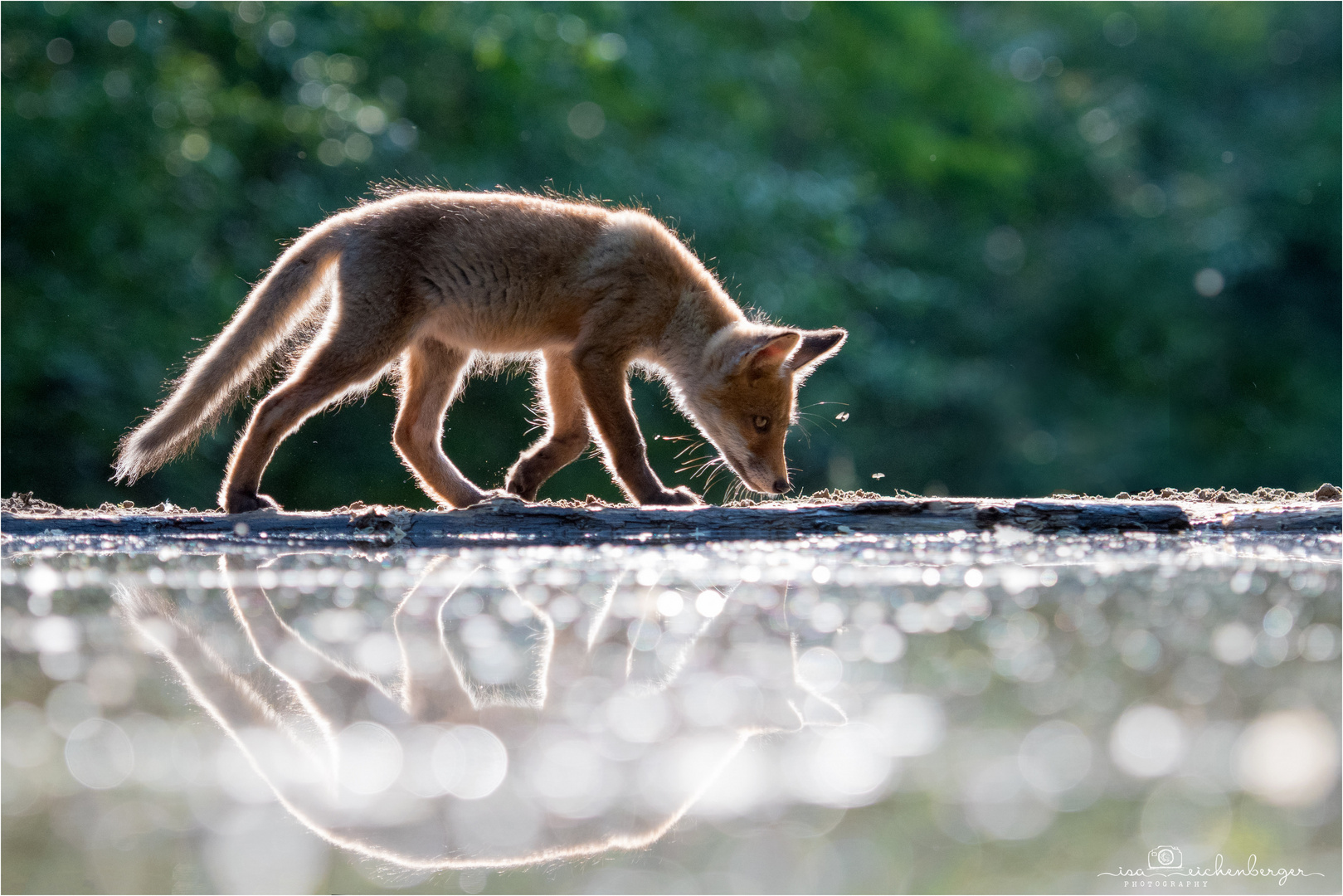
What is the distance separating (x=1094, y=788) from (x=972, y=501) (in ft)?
10.2

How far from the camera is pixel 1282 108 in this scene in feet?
73.2

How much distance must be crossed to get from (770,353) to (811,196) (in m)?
10.3

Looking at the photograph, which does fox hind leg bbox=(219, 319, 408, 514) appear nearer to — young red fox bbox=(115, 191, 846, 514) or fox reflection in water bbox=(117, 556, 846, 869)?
young red fox bbox=(115, 191, 846, 514)

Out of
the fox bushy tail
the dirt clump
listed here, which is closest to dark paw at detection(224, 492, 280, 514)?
the fox bushy tail

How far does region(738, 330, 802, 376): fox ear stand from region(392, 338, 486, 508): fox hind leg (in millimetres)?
1353

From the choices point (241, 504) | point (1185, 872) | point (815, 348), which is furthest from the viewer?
point (815, 348)

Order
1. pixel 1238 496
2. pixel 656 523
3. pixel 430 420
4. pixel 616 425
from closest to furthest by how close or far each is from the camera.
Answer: pixel 656 523 → pixel 1238 496 → pixel 616 425 → pixel 430 420

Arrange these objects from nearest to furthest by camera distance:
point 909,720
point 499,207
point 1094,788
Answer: point 1094,788 → point 909,720 → point 499,207

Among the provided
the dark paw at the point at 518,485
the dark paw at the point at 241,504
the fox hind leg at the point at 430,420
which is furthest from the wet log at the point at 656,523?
the dark paw at the point at 518,485

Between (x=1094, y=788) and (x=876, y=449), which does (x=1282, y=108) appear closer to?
(x=876, y=449)

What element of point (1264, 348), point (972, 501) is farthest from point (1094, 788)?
point (1264, 348)

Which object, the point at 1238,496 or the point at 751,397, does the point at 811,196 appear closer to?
the point at 751,397

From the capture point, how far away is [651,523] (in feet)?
14.6

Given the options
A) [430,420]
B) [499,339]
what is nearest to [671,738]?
[499,339]
